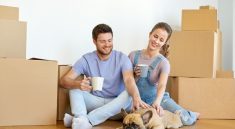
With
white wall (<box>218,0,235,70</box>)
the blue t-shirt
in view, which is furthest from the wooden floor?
white wall (<box>218,0,235,70</box>)

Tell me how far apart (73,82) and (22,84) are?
25 cm

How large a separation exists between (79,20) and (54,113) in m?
0.76

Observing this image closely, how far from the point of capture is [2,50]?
1.68m

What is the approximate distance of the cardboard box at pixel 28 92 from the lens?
1.57 metres

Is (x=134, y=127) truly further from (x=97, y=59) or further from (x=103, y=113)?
(x=97, y=59)

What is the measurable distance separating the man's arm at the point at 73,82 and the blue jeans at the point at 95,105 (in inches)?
1.3

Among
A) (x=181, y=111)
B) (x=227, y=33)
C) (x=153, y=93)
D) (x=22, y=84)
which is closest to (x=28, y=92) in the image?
(x=22, y=84)

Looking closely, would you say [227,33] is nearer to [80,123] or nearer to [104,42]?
[104,42]

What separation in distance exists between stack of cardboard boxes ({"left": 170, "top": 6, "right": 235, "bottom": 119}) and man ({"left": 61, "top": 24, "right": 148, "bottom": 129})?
39cm

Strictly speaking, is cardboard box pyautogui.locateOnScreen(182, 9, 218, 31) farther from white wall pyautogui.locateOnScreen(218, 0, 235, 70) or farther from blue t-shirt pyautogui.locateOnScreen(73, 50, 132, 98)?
white wall pyautogui.locateOnScreen(218, 0, 235, 70)

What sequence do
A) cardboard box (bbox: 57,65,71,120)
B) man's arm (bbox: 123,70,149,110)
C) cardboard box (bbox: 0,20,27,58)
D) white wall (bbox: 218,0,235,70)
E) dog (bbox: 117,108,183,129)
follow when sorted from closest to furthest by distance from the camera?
dog (bbox: 117,108,183,129) → man's arm (bbox: 123,70,149,110) → cardboard box (bbox: 0,20,27,58) → cardboard box (bbox: 57,65,71,120) → white wall (bbox: 218,0,235,70)

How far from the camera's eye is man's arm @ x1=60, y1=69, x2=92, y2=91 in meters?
1.61

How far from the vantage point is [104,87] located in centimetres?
177

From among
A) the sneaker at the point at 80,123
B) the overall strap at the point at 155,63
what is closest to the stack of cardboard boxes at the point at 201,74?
the overall strap at the point at 155,63
